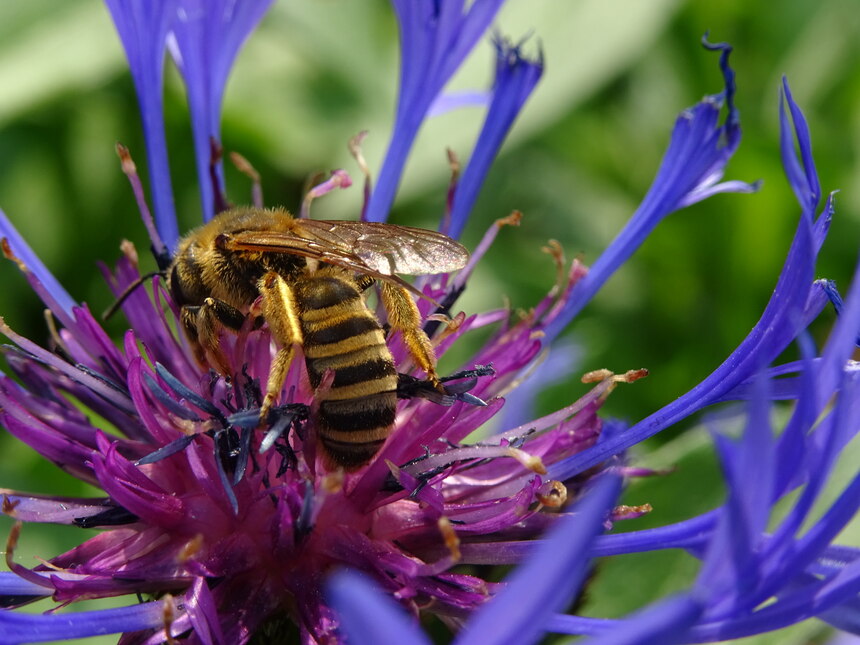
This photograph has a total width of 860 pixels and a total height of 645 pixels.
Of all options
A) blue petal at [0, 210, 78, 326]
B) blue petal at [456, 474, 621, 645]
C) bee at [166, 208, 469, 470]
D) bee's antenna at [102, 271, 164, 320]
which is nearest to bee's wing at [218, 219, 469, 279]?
bee at [166, 208, 469, 470]

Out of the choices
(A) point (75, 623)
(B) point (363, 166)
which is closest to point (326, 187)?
(B) point (363, 166)

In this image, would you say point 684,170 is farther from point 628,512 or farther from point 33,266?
point 33,266

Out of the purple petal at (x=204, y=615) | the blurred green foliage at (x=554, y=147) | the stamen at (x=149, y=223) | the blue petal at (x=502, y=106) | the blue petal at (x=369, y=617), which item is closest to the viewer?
the blue petal at (x=369, y=617)

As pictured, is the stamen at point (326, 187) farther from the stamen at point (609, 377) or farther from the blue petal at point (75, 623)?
the blue petal at point (75, 623)

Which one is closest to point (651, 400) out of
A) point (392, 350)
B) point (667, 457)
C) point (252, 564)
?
point (667, 457)

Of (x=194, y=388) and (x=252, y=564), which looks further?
(x=194, y=388)

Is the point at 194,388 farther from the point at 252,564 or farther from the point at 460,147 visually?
the point at 460,147

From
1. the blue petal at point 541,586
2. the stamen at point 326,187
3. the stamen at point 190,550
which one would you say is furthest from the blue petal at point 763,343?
the stamen at point 326,187
